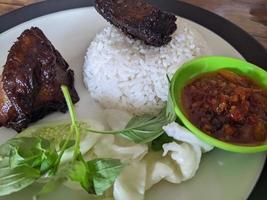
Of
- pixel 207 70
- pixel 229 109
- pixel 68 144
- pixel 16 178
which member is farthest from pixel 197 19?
pixel 16 178

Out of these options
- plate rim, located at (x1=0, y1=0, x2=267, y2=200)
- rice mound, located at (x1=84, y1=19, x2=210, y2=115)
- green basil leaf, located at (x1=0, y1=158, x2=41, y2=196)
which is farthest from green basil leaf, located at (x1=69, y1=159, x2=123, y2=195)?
plate rim, located at (x1=0, y1=0, x2=267, y2=200)

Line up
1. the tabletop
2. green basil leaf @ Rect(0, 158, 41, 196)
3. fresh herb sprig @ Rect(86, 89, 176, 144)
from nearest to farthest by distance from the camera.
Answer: green basil leaf @ Rect(0, 158, 41, 196), fresh herb sprig @ Rect(86, 89, 176, 144), the tabletop

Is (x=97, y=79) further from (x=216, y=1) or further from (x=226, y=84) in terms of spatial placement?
(x=216, y=1)

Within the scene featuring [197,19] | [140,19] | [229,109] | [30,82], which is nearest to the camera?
[229,109]

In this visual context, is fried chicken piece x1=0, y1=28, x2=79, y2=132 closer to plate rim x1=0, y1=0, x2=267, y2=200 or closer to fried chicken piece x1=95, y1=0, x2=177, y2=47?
fried chicken piece x1=95, y1=0, x2=177, y2=47

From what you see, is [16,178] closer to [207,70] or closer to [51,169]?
[51,169]

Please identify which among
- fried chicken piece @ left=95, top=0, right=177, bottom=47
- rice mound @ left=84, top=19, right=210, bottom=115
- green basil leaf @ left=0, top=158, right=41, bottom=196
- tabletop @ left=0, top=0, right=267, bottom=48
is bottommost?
tabletop @ left=0, top=0, right=267, bottom=48

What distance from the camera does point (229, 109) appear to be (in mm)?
1586

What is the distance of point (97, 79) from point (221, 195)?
30.8 inches

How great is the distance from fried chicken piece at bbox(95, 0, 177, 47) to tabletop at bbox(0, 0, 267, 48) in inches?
25.4

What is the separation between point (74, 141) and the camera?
1491 millimetres

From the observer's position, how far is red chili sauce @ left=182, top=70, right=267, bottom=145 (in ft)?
5.15

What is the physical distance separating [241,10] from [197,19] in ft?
1.37

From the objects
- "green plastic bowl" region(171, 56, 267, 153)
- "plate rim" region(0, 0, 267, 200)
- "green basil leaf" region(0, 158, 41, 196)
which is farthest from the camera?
"plate rim" region(0, 0, 267, 200)
